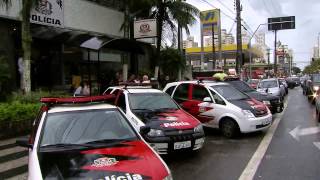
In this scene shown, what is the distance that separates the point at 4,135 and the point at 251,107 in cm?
693

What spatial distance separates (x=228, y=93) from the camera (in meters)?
13.0

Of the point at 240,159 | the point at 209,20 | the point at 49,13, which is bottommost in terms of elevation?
the point at 240,159

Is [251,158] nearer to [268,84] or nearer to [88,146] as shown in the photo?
[88,146]

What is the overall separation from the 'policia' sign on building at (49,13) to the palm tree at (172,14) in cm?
531

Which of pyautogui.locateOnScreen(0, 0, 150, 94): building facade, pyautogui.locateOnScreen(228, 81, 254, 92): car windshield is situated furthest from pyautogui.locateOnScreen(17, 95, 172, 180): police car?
pyautogui.locateOnScreen(228, 81, 254, 92): car windshield

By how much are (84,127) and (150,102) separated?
14.5ft

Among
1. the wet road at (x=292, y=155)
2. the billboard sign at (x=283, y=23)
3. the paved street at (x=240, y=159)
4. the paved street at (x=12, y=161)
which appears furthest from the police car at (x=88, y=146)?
the billboard sign at (x=283, y=23)

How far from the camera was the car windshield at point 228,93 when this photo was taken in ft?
41.9

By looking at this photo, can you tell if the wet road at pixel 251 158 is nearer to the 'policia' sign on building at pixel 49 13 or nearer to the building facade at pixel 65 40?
the building facade at pixel 65 40

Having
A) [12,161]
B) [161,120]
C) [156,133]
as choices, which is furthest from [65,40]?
[156,133]

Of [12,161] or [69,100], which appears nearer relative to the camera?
[69,100]

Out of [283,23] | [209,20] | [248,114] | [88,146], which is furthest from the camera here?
[283,23]

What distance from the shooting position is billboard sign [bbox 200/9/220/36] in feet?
147

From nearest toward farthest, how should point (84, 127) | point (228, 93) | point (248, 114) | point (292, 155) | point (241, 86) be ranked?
point (84, 127) < point (292, 155) < point (248, 114) < point (228, 93) < point (241, 86)
